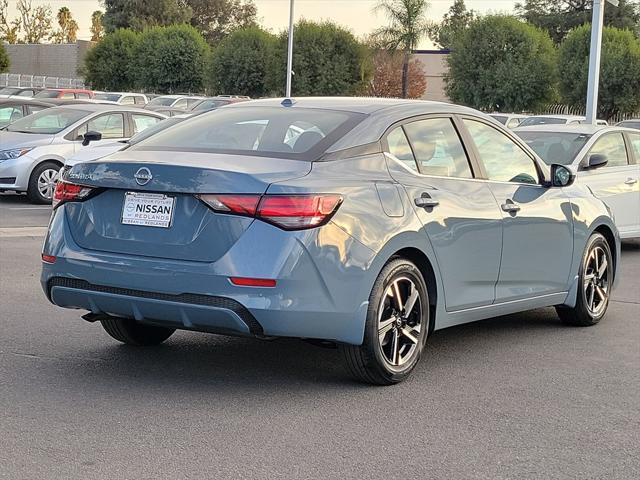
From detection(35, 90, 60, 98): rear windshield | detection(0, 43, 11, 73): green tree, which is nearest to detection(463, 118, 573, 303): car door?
detection(35, 90, 60, 98): rear windshield

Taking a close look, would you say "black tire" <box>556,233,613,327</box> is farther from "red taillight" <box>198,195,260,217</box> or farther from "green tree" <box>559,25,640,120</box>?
"green tree" <box>559,25,640,120</box>

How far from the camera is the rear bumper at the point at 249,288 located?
5129 millimetres

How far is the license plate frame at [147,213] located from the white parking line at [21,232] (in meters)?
7.13

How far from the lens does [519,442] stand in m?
4.84

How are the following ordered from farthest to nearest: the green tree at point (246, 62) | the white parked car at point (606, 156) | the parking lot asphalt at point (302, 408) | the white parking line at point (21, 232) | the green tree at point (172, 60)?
the green tree at point (172, 60) → the green tree at point (246, 62) → the white parking line at point (21, 232) → the white parked car at point (606, 156) → the parking lot asphalt at point (302, 408)

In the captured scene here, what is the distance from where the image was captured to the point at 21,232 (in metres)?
12.5

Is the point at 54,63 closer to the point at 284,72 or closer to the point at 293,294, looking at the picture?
the point at 284,72

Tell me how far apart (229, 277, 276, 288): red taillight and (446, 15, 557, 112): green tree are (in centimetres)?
4308

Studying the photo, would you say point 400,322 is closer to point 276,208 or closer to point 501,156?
point 276,208

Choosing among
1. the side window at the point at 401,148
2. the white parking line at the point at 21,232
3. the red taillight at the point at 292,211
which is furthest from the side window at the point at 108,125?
the red taillight at the point at 292,211

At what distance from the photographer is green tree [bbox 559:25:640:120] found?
141ft

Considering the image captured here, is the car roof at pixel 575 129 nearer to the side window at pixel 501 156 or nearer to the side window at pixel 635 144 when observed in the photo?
the side window at pixel 635 144

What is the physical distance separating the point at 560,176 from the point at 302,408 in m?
3.01

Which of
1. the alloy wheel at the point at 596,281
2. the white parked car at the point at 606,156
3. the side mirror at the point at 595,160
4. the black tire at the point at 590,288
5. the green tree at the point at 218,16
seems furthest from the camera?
the green tree at the point at 218,16
